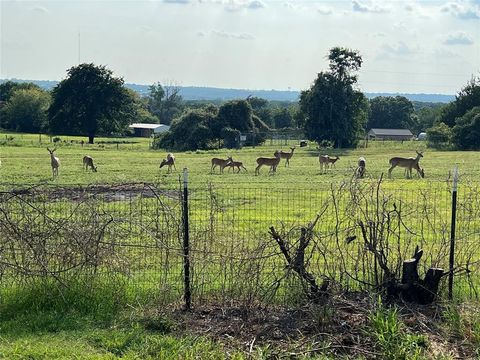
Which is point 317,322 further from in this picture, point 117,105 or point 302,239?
point 117,105

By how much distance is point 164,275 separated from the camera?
7961mm

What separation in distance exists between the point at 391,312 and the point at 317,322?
2.73 ft

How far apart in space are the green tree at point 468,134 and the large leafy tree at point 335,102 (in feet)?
35.1

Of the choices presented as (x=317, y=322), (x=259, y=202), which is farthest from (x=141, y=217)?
(x=259, y=202)

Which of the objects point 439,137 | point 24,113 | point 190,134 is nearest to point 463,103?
point 439,137

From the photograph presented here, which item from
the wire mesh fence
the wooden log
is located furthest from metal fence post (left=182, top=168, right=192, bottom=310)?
the wooden log

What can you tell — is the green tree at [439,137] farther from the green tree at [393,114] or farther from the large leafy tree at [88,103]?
the green tree at [393,114]

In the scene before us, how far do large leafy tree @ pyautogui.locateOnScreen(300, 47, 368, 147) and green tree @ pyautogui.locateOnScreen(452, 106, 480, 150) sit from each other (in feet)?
35.1

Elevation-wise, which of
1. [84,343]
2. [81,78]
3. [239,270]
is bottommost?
[84,343]

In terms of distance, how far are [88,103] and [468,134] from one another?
4320cm

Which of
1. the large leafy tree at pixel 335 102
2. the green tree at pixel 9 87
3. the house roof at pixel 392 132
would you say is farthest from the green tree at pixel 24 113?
the house roof at pixel 392 132

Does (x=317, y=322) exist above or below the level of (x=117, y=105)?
below

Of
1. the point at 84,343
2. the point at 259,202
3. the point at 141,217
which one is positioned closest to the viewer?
the point at 84,343

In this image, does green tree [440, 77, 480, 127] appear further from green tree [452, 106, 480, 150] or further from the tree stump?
the tree stump
